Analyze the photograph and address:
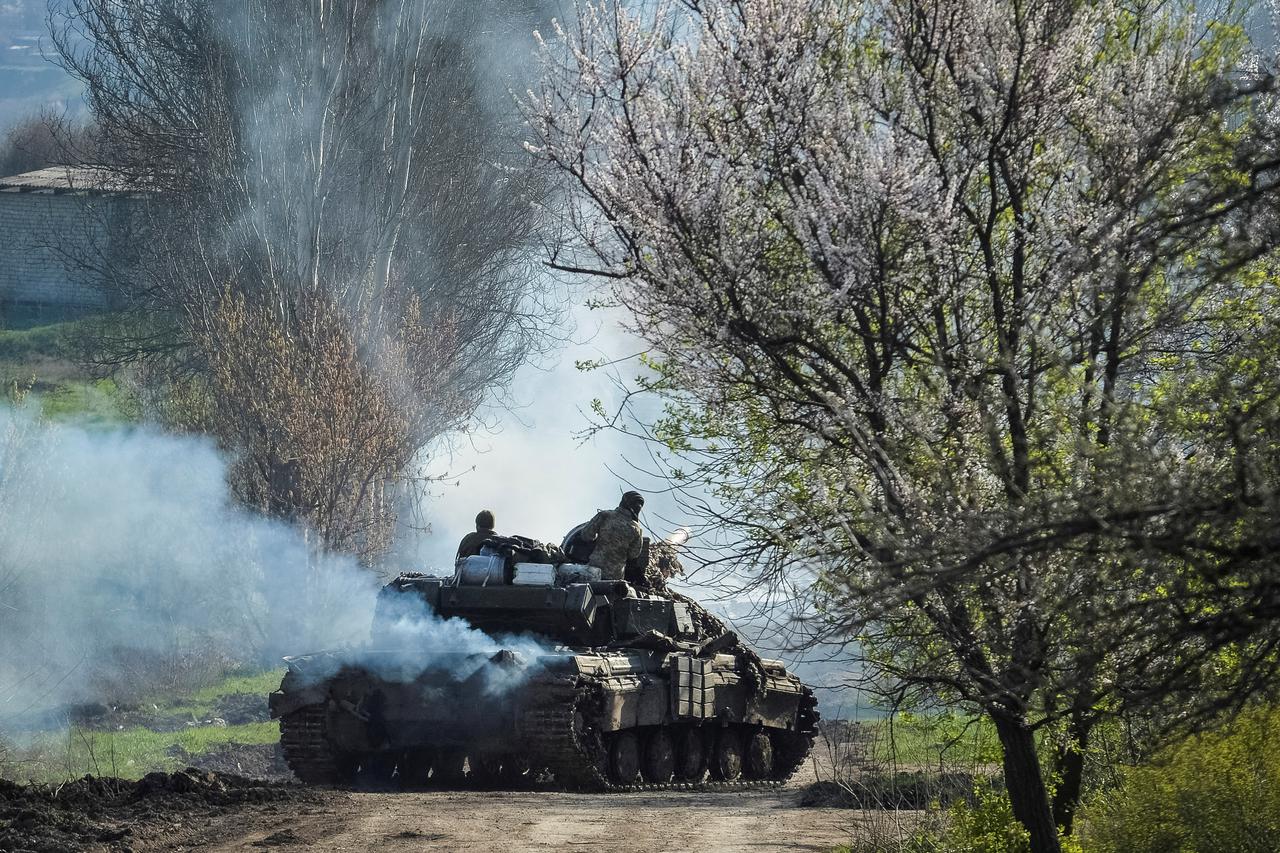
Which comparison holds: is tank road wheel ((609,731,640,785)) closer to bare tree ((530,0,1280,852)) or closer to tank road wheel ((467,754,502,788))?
tank road wheel ((467,754,502,788))

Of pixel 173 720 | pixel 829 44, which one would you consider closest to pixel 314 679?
pixel 829 44

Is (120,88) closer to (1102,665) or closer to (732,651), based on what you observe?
(732,651)

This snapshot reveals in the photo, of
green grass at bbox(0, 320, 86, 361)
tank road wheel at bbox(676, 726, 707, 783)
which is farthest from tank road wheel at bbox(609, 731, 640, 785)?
green grass at bbox(0, 320, 86, 361)

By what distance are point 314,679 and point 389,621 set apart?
1655 mm

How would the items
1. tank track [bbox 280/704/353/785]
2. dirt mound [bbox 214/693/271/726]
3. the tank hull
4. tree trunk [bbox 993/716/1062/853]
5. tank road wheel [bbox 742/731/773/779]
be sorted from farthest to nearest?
1. dirt mound [bbox 214/693/271/726]
2. tank road wheel [bbox 742/731/773/779]
3. tank track [bbox 280/704/353/785]
4. the tank hull
5. tree trunk [bbox 993/716/1062/853]

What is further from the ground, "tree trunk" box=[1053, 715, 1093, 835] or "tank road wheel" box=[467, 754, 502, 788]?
"tank road wheel" box=[467, 754, 502, 788]

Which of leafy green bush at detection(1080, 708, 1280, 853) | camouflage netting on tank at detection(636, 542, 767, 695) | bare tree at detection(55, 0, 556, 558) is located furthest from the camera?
bare tree at detection(55, 0, 556, 558)

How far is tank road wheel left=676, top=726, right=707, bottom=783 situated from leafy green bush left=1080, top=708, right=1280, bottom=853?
10.6 metres

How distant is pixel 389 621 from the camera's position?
1822 centimetres

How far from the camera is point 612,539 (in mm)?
19000

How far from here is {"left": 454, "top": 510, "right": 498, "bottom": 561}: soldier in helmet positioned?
18.8 meters

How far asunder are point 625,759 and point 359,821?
5.52 metres

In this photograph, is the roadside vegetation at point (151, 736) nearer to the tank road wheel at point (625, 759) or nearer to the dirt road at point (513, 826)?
the dirt road at point (513, 826)

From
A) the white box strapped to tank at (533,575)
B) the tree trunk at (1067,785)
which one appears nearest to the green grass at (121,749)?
the white box strapped to tank at (533,575)
